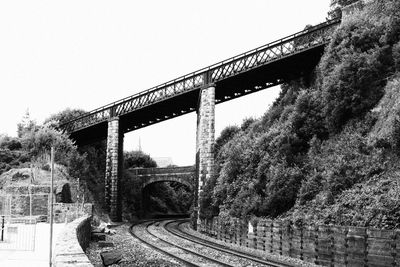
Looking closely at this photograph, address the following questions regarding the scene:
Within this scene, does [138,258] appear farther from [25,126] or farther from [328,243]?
[25,126]

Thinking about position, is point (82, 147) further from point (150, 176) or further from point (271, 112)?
point (271, 112)

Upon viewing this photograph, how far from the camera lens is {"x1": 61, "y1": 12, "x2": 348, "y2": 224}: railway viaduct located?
24.7 metres

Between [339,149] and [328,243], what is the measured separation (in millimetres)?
5205

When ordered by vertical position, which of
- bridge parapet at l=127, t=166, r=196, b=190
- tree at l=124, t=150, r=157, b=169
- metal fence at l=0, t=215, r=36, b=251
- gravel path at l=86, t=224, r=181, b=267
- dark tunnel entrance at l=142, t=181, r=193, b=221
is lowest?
dark tunnel entrance at l=142, t=181, r=193, b=221

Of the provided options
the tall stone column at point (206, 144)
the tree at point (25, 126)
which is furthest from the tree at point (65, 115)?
the tall stone column at point (206, 144)

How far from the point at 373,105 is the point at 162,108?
1906cm

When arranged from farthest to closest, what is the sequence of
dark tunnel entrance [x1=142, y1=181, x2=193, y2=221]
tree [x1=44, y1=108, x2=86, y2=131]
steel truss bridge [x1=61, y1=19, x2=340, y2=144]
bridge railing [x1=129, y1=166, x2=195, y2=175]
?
dark tunnel entrance [x1=142, y1=181, x2=193, y2=221], tree [x1=44, y1=108, x2=86, y2=131], bridge railing [x1=129, y1=166, x2=195, y2=175], steel truss bridge [x1=61, y1=19, x2=340, y2=144]

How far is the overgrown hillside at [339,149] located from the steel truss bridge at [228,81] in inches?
87.0

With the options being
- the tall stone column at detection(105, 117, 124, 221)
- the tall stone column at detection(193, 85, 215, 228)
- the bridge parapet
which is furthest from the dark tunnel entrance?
the tall stone column at detection(193, 85, 215, 228)

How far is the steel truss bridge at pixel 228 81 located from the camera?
24375 mm

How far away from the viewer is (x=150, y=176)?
42125 mm

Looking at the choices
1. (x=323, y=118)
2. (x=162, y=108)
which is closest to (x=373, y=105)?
(x=323, y=118)

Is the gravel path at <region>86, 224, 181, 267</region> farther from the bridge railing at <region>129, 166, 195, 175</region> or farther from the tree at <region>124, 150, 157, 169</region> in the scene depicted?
the tree at <region>124, 150, 157, 169</region>

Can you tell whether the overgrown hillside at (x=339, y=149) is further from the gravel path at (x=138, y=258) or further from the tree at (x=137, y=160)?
the tree at (x=137, y=160)
